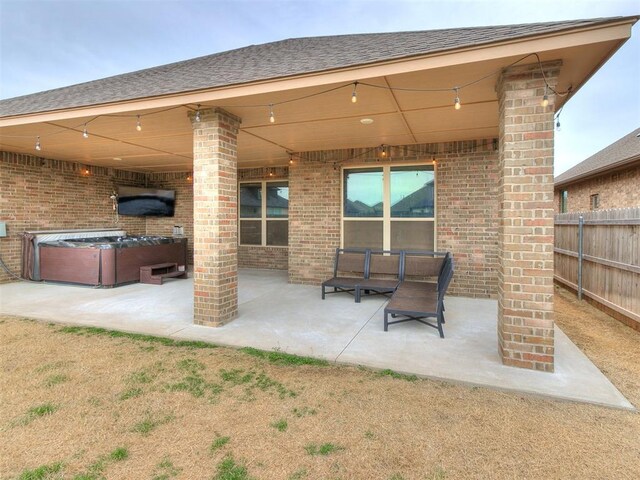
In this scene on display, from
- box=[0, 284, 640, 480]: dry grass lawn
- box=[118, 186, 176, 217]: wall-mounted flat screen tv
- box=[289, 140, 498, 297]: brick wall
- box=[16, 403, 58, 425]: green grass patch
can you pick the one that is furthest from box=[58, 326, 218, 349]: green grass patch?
box=[118, 186, 176, 217]: wall-mounted flat screen tv

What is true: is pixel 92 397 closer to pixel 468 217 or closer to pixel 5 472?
pixel 5 472

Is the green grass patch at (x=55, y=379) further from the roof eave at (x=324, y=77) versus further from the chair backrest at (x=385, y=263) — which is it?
the chair backrest at (x=385, y=263)

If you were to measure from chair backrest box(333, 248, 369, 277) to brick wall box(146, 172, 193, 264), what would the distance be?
5.62 meters

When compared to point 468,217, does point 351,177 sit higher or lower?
higher

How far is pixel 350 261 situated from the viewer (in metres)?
6.59

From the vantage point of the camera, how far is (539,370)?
3090 mm

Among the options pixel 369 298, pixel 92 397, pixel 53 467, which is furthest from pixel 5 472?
pixel 369 298

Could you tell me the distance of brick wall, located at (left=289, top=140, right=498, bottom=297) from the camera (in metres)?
5.99

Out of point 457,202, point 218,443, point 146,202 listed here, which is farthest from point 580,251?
point 146,202

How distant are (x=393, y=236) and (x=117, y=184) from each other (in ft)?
25.8

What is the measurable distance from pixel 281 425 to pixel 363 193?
5.21 metres

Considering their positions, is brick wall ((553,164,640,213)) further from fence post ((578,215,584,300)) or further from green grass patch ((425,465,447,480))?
green grass patch ((425,465,447,480))

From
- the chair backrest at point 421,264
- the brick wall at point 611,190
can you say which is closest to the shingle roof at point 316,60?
the chair backrest at point 421,264

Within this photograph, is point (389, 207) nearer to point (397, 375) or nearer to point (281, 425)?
point (397, 375)
